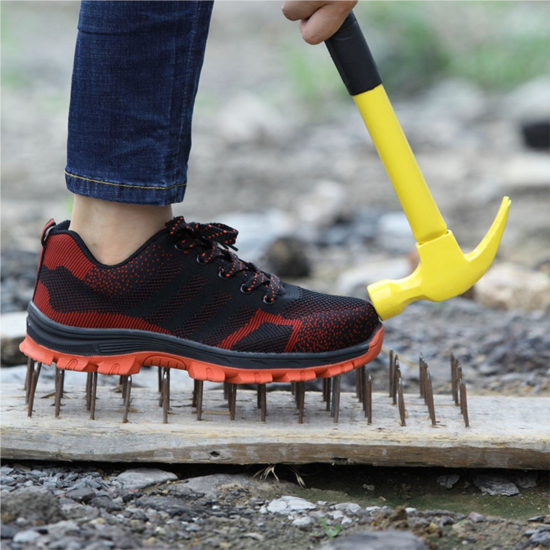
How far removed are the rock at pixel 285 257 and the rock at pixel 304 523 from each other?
2502mm

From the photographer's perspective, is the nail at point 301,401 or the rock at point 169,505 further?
the nail at point 301,401

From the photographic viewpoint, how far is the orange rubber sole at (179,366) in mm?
1948

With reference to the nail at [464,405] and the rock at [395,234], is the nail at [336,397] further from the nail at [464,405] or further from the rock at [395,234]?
the rock at [395,234]

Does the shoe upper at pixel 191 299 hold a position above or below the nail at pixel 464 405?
above

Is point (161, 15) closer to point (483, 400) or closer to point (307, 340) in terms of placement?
point (307, 340)

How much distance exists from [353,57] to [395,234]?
11.0 ft

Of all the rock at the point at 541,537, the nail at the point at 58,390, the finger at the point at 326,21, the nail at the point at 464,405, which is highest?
the finger at the point at 326,21

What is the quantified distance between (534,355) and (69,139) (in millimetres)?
1838

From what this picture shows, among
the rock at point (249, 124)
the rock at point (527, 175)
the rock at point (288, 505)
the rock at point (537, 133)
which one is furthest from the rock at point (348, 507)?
the rock at point (249, 124)

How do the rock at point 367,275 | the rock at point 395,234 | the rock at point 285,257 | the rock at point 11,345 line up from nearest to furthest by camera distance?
the rock at point 11,345 < the rock at point 367,275 < the rock at point 285,257 < the rock at point 395,234

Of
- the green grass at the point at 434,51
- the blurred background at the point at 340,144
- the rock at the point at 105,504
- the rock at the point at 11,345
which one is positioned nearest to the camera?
the rock at the point at 105,504

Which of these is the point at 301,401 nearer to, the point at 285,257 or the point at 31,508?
the point at 31,508

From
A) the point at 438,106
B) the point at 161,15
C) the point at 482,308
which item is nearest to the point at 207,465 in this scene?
the point at 161,15

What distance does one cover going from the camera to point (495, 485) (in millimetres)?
1960
